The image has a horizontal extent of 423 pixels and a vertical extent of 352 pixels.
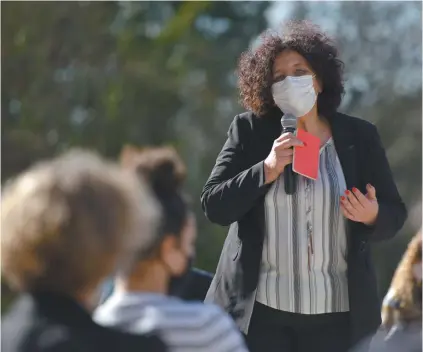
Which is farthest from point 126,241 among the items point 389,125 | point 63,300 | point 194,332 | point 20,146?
point 389,125

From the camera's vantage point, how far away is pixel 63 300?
5.90 ft

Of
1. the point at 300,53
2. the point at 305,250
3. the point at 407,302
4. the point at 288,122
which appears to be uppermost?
the point at 300,53

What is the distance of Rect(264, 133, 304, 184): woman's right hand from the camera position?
116 inches

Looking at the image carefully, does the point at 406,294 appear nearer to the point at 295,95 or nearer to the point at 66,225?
the point at 295,95

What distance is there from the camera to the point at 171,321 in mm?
1981

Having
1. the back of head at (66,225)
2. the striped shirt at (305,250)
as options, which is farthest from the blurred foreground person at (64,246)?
the striped shirt at (305,250)

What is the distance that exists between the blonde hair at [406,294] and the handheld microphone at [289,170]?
1.64m

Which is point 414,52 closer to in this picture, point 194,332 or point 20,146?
point 20,146

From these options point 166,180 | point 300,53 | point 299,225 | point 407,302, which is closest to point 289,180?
point 299,225

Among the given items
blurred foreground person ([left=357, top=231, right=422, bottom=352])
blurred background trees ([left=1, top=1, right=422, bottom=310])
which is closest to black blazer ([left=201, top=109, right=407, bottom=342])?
blurred foreground person ([left=357, top=231, right=422, bottom=352])

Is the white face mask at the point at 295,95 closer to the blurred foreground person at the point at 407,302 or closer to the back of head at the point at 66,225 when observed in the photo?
the blurred foreground person at the point at 407,302

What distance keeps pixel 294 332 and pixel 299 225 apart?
357 millimetres

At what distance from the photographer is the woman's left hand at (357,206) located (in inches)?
116

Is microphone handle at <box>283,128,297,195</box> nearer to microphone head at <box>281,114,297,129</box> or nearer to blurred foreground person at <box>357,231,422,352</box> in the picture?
microphone head at <box>281,114,297,129</box>
